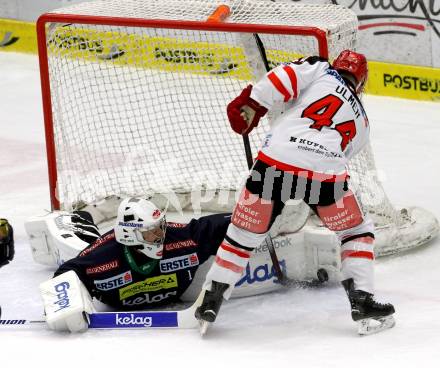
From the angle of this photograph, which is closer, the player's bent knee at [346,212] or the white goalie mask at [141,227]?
the player's bent knee at [346,212]

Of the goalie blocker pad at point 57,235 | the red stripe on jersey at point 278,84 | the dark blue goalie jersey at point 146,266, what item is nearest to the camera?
the red stripe on jersey at point 278,84

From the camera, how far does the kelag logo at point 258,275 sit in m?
4.82

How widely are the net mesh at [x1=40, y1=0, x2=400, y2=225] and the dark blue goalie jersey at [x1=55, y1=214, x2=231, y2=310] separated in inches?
35.8

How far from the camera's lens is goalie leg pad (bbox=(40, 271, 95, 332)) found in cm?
440

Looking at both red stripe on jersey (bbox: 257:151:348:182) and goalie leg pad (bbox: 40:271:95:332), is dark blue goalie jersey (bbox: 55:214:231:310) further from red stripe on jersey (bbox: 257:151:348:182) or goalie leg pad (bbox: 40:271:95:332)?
red stripe on jersey (bbox: 257:151:348:182)

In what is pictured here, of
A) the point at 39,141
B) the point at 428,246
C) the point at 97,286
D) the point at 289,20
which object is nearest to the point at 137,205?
the point at 97,286

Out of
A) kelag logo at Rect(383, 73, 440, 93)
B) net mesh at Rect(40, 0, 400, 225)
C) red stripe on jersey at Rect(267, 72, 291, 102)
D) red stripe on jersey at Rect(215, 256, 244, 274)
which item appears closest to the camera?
red stripe on jersey at Rect(267, 72, 291, 102)

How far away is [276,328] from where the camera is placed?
177 inches

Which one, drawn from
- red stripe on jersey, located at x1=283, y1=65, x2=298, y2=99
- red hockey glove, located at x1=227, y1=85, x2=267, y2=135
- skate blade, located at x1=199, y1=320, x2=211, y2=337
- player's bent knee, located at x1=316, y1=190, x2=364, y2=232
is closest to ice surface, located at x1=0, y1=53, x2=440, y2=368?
skate blade, located at x1=199, y1=320, x2=211, y2=337

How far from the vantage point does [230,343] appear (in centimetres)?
431

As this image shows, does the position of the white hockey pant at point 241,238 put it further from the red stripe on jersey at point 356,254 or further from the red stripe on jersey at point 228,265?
the red stripe on jersey at point 356,254

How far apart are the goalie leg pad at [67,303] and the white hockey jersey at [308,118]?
85cm

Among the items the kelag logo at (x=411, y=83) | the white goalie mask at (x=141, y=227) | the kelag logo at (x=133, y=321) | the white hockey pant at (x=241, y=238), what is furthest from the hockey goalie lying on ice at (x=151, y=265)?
the kelag logo at (x=411, y=83)

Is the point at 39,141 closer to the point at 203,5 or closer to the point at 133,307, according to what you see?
the point at 203,5
